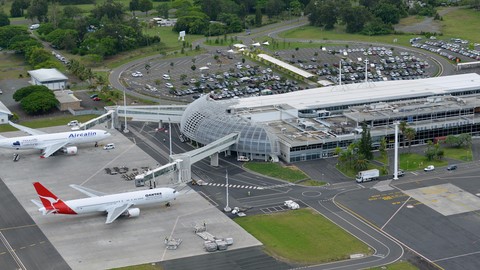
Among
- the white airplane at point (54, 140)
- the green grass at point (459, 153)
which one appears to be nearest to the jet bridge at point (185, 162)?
the white airplane at point (54, 140)

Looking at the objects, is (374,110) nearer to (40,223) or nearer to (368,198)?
(368,198)

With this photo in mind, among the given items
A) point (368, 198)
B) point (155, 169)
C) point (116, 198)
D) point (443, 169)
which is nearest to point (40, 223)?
point (116, 198)

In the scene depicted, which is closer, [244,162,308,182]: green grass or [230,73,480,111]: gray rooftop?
[244,162,308,182]: green grass

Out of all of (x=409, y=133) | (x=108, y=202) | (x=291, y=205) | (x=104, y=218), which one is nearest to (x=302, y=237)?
(x=291, y=205)

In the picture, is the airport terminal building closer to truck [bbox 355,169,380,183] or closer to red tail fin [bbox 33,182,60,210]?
truck [bbox 355,169,380,183]

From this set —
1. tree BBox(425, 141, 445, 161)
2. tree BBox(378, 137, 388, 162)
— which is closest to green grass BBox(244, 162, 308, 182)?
tree BBox(378, 137, 388, 162)

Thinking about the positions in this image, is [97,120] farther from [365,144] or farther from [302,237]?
[302,237]

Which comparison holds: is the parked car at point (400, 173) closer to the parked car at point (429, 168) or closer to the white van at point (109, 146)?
the parked car at point (429, 168)
